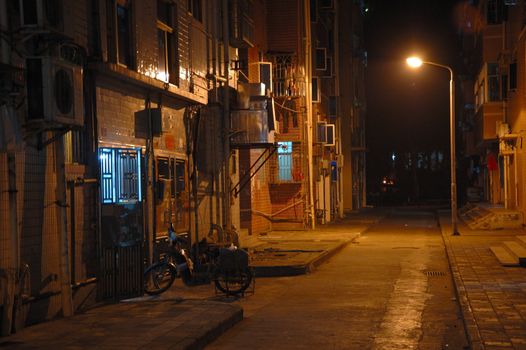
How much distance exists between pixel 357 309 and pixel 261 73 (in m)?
15.5

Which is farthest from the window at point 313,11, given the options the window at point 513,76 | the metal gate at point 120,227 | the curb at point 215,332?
the curb at point 215,332

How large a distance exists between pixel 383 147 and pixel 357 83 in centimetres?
2337

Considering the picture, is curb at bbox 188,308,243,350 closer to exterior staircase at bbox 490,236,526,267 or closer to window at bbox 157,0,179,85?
window at bbox 157,0,179,85

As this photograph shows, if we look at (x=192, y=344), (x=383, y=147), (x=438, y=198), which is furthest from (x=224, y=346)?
(x=438, y=198)

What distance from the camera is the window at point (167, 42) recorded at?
15828 mm

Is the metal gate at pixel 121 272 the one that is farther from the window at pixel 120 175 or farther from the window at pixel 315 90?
the window at pixel 315 90

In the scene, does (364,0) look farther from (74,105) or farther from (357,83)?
(74,105)

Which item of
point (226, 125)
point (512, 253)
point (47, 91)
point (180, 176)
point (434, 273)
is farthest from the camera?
point (226, 125)

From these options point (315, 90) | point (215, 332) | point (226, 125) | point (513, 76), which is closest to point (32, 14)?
point (215, 332)

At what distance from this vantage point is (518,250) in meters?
19.0

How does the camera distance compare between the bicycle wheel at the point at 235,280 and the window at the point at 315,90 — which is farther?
the window at the point at 315,90

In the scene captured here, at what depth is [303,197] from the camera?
31.8 metres

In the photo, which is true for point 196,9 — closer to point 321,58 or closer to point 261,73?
point 261,73

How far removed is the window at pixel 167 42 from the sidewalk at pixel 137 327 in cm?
630
